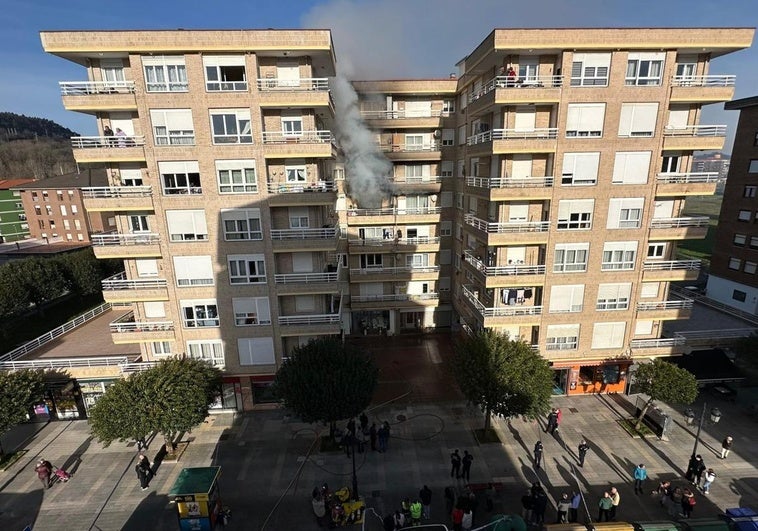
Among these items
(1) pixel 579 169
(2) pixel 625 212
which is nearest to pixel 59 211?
(1) pixel 579 169

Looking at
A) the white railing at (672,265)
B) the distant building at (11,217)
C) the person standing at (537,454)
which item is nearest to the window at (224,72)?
the person standing at (537,454)

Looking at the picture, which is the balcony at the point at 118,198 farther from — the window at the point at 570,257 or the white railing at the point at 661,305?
the white railing at the point at 661,305

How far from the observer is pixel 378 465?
2206 centimetres

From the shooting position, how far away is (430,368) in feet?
107

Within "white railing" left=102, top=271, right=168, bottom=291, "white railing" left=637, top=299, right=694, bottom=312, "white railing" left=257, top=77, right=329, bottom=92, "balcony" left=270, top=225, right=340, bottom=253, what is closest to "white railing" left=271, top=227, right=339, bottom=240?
"balcony" left=270, top=225, right=340, bottom=253

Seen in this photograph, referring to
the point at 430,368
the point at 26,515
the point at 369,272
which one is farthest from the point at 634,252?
the point at 26,515

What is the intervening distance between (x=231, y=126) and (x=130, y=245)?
9.72 meters

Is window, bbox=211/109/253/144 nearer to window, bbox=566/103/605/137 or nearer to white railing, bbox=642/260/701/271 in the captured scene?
window, bbox=566/103/605/137

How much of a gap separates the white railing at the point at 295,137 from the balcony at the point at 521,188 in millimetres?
11133

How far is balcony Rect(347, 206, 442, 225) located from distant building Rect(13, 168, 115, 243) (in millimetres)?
61451

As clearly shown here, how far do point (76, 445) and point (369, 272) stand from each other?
79.5 feet

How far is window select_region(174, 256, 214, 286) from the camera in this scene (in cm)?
2477

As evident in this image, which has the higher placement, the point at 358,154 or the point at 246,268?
the point at 358,154

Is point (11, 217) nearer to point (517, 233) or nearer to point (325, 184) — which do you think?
point (325, 184)
